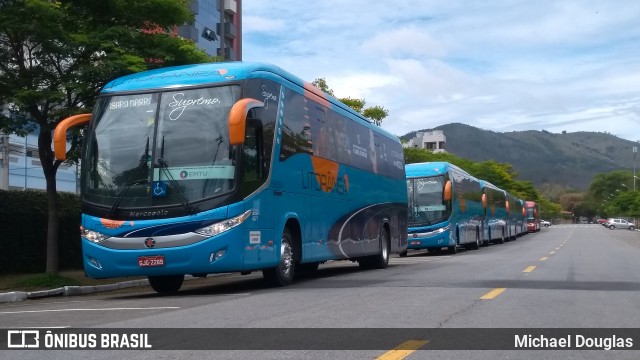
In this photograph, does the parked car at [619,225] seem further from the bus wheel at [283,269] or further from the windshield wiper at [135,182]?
the windshield wiper at [135,182]

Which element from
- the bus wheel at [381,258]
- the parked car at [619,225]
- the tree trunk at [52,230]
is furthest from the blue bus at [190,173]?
the parked car at [619,225]

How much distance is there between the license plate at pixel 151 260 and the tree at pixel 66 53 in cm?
501

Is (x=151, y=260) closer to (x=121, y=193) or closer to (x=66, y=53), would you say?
(x=121, y=193)

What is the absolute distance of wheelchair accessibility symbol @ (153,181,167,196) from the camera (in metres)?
12.8

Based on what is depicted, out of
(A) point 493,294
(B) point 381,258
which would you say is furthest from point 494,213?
(A) point 493,294

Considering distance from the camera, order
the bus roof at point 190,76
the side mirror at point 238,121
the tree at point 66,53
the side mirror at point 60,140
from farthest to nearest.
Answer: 1. the tree at point 66,53
2. the bus roof at point 190,76
3. the side mirror at point 60,140
4. the side mirror at point 238,121

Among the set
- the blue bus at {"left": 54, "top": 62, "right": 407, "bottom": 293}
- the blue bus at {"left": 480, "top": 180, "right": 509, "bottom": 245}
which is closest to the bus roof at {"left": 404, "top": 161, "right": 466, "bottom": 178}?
the blue bus at {"left": 480, "top": 180, "right": 509, "bottom": 245}

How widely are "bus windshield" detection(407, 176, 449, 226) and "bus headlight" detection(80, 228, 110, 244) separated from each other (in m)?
20.0

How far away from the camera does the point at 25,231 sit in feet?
67.4

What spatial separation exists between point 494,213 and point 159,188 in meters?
36.6

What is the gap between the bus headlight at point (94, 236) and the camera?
13.0 meters

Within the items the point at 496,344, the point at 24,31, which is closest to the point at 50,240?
the point at 24,31
